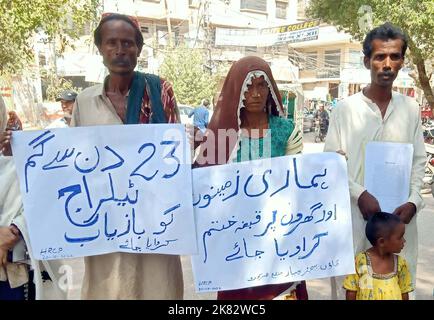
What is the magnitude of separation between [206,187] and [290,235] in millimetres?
442

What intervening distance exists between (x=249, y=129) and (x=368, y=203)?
0.68m

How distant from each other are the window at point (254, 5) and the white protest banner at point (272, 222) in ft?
100

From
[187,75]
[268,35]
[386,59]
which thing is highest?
[268,35]

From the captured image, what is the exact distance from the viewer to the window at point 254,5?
30.6 meters

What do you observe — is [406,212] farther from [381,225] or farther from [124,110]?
[124,110]

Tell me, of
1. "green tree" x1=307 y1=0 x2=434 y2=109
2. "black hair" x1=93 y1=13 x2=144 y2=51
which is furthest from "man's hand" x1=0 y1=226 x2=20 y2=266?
"green tree" x1=307 y1=0 x2=434 y2=109

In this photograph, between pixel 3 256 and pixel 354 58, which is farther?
pixel 354 58

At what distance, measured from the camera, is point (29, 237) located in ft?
5.91

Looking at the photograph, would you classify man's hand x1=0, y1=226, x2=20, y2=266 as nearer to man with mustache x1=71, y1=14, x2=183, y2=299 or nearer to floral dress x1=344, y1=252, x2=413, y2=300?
man with mustache x1=71, y1=14, x2=183, y2=299

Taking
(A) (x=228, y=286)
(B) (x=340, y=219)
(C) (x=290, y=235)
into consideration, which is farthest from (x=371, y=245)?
(A) (x=228, y=286)

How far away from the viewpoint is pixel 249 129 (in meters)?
2.07

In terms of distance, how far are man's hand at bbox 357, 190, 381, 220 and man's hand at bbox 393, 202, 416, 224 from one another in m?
0.10

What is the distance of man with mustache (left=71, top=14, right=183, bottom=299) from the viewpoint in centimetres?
189

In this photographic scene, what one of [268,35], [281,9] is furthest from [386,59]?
[281,9]
